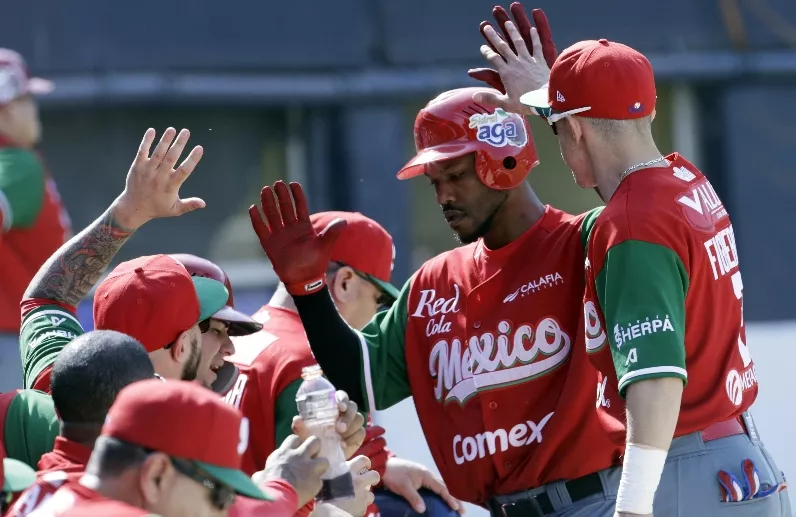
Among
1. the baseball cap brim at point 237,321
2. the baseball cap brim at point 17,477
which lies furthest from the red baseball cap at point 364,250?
the baseball cap brim at point 17,477

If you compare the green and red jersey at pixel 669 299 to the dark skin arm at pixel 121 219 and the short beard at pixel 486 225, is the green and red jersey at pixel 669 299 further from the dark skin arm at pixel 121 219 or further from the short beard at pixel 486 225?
the dark skin arm at pixel 121 219

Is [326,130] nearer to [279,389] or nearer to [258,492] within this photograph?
[279,389]

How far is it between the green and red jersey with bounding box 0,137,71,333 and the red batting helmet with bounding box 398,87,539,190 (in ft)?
10.7

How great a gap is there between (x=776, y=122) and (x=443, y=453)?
7.51 m

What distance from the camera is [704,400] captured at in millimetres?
3803

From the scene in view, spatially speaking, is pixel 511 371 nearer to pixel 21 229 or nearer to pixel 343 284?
pixel 343 284

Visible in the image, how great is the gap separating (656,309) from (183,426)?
4.34ft

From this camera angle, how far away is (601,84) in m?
3.84

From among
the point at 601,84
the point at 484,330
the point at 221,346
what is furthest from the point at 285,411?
the point at 601,84

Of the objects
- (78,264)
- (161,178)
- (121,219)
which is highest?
(161,178)

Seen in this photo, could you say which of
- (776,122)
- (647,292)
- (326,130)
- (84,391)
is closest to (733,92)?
(776,122)

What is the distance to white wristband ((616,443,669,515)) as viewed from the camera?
11.5ft

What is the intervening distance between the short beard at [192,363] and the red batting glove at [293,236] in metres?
0.34

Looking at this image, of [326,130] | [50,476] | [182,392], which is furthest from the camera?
[326,130]
